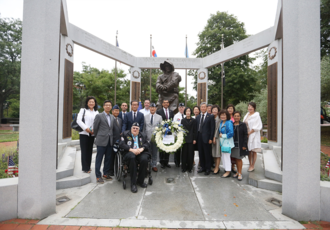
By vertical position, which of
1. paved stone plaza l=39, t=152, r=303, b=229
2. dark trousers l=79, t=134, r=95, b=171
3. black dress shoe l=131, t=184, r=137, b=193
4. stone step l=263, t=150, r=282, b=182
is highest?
dark trousers l=79, t=134, r=95, b=171

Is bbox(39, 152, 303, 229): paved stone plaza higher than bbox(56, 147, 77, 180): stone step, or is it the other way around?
bbox(56, 147, 77, 180): stone step

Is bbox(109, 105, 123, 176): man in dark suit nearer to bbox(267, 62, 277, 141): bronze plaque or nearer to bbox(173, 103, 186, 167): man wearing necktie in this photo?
bbox(173, 103, 186, 167): man wearing necktie

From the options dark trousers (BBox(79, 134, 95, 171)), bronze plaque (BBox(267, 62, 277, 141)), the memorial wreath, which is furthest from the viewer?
bronze plaque (BBox(267, 62, 277, 141))

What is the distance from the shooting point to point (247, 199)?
11.2 ft

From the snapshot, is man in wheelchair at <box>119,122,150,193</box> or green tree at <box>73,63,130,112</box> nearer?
man in wheelchair at <box>119,122,150,193</box>

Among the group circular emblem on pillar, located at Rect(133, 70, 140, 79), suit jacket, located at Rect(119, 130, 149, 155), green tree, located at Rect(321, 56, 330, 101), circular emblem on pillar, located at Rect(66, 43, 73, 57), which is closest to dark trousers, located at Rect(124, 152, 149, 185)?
suit jacket, located at Rect(119, 130, 149, 155)

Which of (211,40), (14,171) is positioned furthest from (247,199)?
(211,40)

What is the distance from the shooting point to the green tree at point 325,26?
1009 centimetres

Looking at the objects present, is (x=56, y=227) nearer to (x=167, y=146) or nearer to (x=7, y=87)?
(x=167, y=146)

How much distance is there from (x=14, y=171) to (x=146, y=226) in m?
3.01

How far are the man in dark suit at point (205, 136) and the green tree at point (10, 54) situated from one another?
21813mm

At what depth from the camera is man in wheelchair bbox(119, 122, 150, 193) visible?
12.4ft

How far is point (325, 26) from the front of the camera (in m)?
10.7

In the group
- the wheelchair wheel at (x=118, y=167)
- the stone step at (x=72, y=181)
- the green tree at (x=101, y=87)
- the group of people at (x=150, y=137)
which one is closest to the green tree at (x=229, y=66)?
the green tree at (x=101, y=87)
